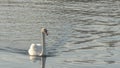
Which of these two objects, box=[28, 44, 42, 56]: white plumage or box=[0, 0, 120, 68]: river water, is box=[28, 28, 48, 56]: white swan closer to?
box=[28, 44, 42, 56]: white plumage

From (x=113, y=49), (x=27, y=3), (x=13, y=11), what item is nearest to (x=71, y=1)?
(x=27, y=3)

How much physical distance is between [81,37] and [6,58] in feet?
25.5

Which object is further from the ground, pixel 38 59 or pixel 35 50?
pixel 35 50

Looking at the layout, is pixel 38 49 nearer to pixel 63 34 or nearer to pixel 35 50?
pixel 35 50

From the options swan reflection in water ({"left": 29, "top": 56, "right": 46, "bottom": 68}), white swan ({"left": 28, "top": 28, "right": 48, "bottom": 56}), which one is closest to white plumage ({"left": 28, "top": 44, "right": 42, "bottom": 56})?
white swan ({"left": 28, "top": 28, "right": 48, "bottom": 56})

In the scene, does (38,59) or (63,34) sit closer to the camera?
(38,59)

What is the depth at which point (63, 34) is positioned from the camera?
104 ft

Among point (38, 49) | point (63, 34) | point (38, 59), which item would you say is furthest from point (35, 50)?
point (63, 34)

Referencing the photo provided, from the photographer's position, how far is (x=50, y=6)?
157ft

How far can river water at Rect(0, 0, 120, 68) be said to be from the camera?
24031mm

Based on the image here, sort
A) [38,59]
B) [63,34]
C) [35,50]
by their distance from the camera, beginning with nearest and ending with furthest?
[38,59]
[35,50]
[63,34]

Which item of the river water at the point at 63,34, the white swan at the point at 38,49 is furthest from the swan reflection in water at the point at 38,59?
the white swan at the point at 38,49

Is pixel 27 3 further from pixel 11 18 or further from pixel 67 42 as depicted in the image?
pixel 67 42

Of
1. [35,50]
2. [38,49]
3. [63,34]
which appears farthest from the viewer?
[63,34]
